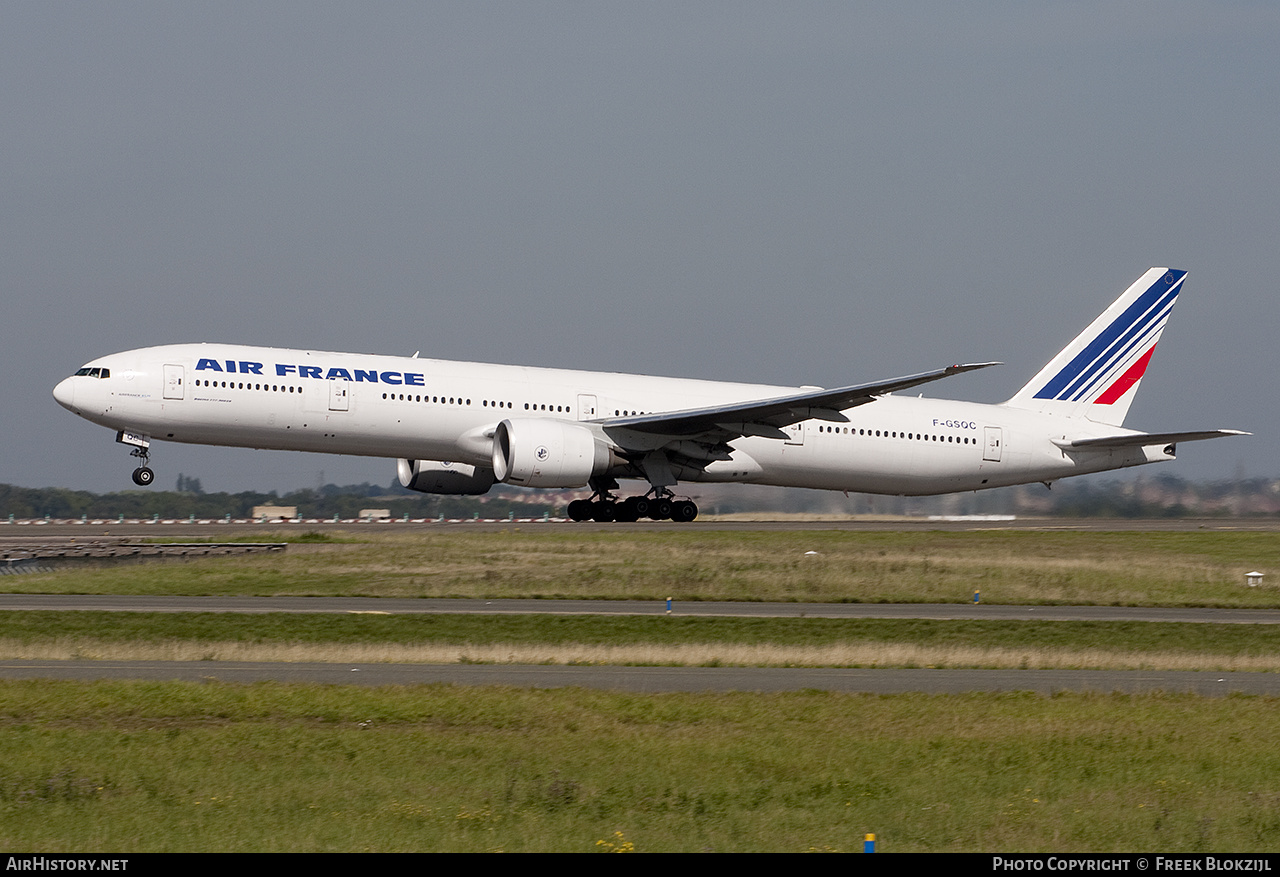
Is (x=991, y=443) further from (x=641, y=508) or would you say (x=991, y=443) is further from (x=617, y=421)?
(x=617, y=421)

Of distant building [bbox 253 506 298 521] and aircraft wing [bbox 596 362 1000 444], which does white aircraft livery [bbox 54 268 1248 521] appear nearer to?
aircraft wing [bbox 596 362 1000 444]

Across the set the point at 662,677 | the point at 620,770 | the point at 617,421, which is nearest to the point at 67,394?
the point at 617,421

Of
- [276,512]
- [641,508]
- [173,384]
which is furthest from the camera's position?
[276,512]

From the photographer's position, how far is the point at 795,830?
424 inches

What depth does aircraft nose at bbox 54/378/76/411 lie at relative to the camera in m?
39.3

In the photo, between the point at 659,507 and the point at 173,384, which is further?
the point at 659,507

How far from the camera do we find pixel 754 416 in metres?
41.6

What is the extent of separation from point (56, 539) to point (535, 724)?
101 ft

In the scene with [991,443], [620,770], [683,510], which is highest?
[991,443]

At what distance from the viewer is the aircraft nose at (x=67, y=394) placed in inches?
1547

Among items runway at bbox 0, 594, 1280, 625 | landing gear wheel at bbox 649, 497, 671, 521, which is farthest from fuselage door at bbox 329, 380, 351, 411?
runway at bbox 0, 594, 1280, 625

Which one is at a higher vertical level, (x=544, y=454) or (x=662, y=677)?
(x=544, y=454)

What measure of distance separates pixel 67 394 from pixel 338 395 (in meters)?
7.46

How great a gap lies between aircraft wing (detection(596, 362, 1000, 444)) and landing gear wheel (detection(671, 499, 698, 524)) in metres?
3.08
